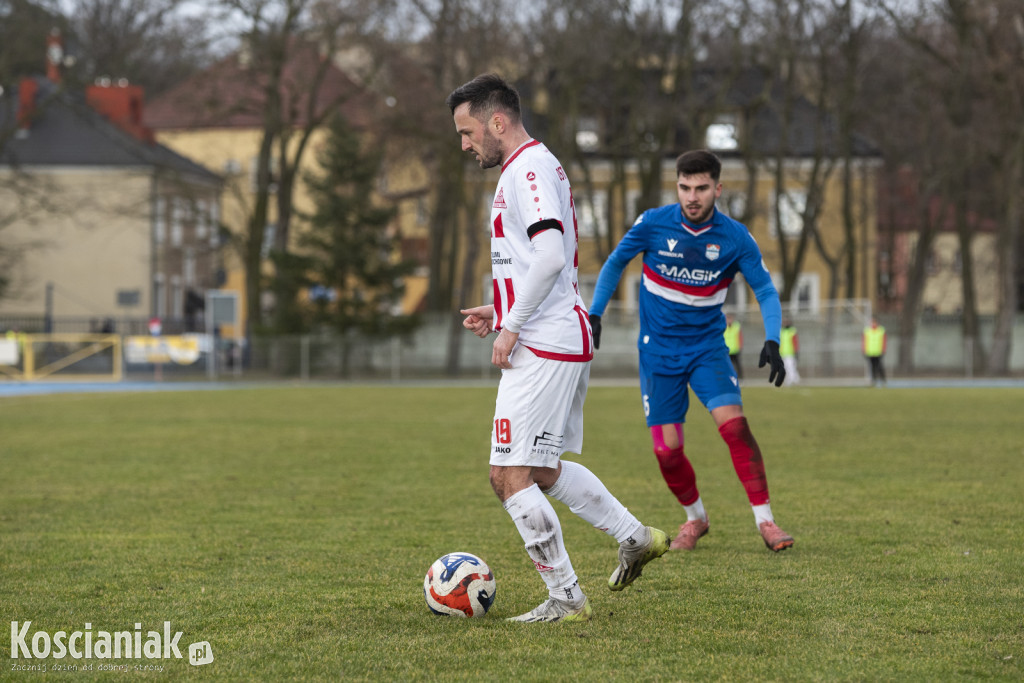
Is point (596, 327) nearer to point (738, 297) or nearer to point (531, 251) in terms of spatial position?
point (531, 251)

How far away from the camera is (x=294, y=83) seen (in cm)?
3881

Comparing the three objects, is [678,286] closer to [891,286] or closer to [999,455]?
[999,455]

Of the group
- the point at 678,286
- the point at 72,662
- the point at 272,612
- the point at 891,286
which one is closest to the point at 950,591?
the point at 678,286

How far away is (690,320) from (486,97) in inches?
103

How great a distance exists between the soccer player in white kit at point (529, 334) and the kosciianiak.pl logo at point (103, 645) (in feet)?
4.35

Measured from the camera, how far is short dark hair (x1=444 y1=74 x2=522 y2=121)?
16.0 ft

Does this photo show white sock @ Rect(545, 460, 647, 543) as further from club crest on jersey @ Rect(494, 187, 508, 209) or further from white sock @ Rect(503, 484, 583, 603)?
club crest on jersey @ Rect(494, 187, 508, 209)

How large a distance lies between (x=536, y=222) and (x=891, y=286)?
60.8 m

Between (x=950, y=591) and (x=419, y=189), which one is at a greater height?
(x=419, y=189)

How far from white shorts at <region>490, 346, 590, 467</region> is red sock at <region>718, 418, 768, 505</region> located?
7.85ft

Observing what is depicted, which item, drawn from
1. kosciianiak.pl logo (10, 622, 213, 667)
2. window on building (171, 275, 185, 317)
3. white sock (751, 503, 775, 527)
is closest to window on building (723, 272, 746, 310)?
window on building (171, 275, 185, 317)

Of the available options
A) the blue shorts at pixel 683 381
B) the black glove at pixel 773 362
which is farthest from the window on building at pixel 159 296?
the black glove at pixel 773 362

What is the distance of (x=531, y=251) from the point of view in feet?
15.9

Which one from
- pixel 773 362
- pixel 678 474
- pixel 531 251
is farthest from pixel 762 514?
pixel 531 251
